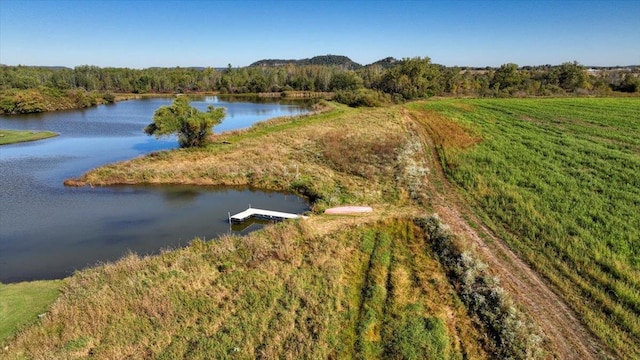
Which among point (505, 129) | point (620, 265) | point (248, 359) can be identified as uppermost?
point (505, 129)

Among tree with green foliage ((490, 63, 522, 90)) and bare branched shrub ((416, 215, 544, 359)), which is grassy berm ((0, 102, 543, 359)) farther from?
tree with green foliage ((490, 63, 522, 90))

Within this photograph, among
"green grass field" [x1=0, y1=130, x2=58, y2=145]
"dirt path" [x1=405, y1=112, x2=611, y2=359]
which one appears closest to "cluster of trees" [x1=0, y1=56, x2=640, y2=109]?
"green grass field" [x1=0, y1=130, x2=58, y2=145]

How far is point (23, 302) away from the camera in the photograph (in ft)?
42.0

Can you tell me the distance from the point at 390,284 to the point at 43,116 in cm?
8409

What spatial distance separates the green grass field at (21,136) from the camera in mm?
45375

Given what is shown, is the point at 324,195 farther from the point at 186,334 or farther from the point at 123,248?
the point at 186,334

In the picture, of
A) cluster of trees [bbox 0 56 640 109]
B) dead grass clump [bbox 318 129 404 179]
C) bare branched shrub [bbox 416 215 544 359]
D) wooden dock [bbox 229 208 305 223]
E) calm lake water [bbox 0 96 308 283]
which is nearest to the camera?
bare branched shrub [bbox 416 215 544 359]

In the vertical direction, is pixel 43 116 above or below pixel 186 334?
above

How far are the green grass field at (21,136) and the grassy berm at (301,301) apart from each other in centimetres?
4244

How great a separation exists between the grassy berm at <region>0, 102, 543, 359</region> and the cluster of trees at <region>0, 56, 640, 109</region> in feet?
220

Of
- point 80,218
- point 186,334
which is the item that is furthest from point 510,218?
point 80,218

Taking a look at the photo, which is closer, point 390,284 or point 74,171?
point 390,284

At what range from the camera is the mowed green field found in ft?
39.8

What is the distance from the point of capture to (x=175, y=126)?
35.8 metres
